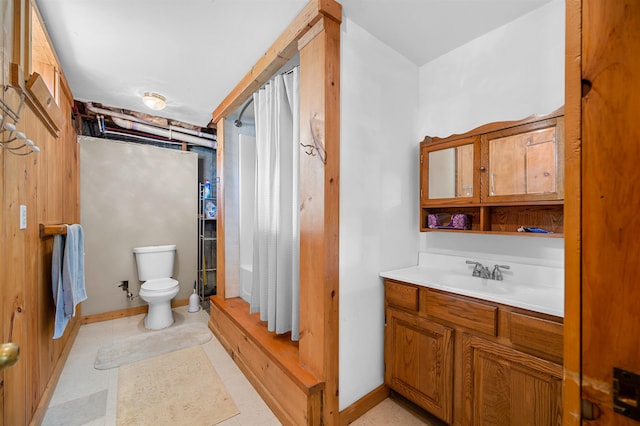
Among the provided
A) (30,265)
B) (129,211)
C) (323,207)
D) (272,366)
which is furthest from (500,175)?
(129,211)

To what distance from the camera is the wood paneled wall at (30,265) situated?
114cm

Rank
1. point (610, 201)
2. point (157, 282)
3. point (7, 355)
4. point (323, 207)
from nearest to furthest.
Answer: point (610, 201)
point (7, 355)
point (323, 207)
point (157, 282)

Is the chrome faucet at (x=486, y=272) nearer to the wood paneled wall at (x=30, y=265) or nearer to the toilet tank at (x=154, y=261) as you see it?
the wood paneled wall at (x=30, y=265)

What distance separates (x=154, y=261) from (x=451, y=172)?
3216mm

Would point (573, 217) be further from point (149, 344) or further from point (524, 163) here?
point (149, 344)

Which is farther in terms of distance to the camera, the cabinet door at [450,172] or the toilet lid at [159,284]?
the toilet lid at [159,284]

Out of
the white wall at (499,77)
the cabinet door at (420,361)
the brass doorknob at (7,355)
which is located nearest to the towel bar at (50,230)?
the brass doorknob at (7,355)

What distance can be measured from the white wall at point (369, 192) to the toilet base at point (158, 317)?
87.5 inches

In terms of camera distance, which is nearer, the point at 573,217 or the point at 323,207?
the point at 573,217

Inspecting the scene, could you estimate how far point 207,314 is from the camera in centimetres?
327

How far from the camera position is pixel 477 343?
1.37 meters

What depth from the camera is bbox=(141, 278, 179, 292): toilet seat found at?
2812mm

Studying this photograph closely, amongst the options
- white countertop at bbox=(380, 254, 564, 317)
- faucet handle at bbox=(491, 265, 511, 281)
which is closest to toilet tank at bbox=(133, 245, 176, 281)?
white countertop at bbox=(380, 254, 564, 317)

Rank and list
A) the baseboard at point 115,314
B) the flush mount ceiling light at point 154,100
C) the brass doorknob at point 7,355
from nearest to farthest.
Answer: the brass doorknob at point 7,355
the flush mount ceiling light at point 154,100
the baseboard at point 115,314
